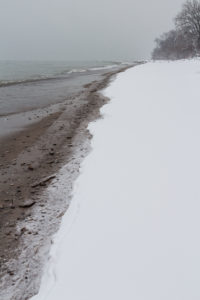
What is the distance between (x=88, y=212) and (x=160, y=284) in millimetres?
1483

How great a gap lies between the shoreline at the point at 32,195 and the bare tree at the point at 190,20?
47.8 m

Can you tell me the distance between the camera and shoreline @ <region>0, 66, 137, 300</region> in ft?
8.88

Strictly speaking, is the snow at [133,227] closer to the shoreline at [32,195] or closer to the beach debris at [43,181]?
the shoreline at [32,195]

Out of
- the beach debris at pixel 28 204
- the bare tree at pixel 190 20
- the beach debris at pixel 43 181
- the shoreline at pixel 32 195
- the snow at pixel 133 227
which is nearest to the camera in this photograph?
the snow at pixel 133 227

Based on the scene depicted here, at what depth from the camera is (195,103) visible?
8.67m

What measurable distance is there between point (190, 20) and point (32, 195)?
52631 millimetres

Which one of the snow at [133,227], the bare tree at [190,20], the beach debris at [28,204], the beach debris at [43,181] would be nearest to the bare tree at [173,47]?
the bare tree at [190,20]

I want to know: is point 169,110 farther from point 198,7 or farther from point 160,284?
point 198,7

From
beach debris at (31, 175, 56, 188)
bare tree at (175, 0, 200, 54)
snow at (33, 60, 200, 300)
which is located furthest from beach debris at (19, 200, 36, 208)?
bare tree at (175, 0, 200, 54)

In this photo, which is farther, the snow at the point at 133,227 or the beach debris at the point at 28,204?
the beach debris at the point at 28,204

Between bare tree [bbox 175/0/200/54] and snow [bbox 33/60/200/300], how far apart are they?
49.0 metres

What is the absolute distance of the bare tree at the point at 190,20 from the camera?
43.8 metres

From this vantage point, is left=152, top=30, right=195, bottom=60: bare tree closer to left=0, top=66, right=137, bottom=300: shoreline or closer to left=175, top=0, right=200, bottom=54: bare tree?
left=175, top=0, right=200, bottom=54: bare tree

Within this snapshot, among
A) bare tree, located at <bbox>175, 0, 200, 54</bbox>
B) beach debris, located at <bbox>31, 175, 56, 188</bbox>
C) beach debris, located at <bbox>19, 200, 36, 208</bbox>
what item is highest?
bare tree, located at <bbox>175, 0, 200, 54</bbox>
